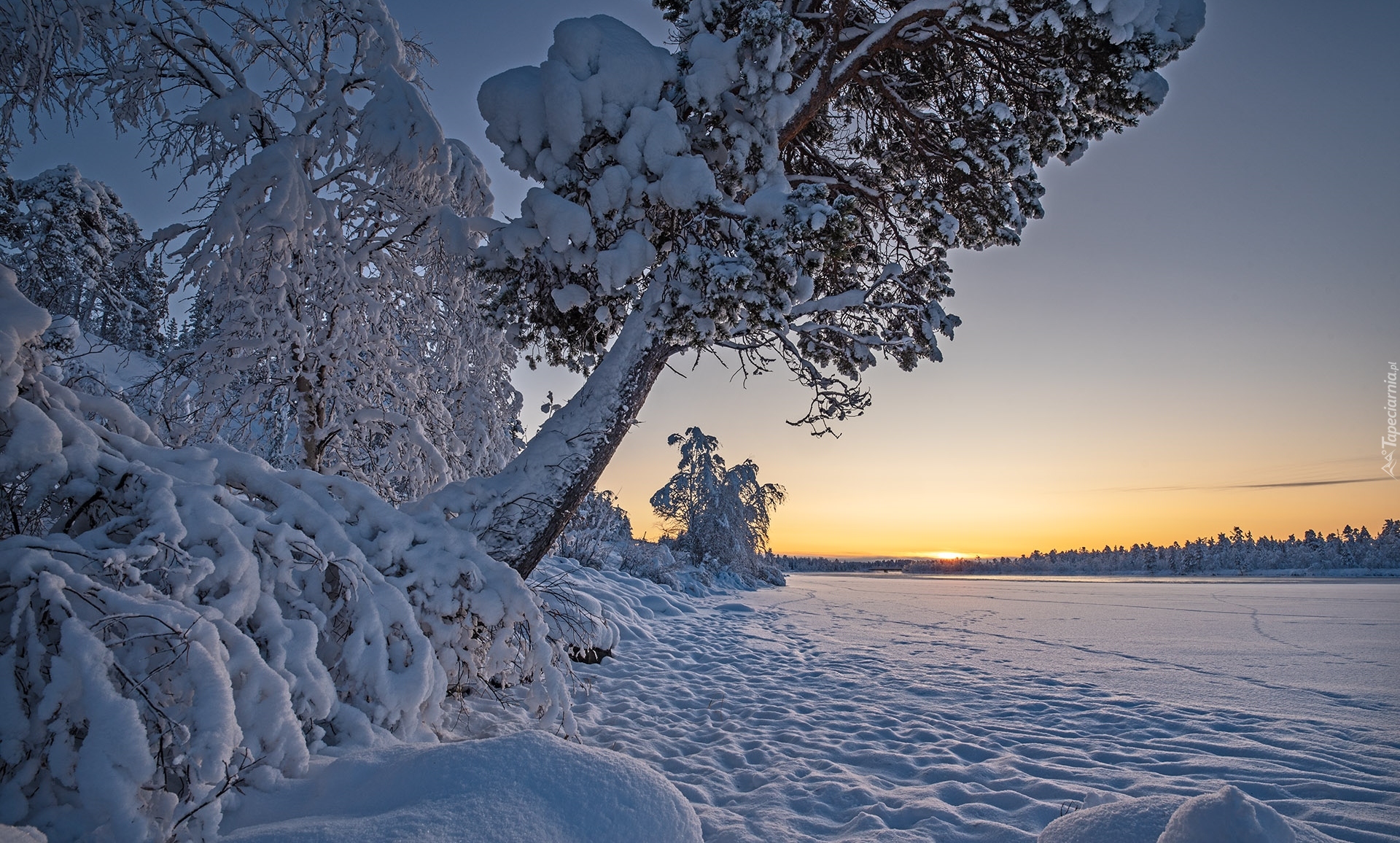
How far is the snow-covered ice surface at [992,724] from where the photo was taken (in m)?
3.04

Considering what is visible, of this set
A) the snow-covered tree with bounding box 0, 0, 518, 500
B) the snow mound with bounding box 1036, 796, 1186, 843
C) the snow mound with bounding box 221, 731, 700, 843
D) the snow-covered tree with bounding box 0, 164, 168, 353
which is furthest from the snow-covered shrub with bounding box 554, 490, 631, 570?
the snow mound with bounding box 1036, 796, 1186, 843

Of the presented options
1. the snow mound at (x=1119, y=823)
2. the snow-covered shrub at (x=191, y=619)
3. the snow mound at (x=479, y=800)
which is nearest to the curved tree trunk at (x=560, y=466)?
the snow-covered shrub at (x=191, y=619)

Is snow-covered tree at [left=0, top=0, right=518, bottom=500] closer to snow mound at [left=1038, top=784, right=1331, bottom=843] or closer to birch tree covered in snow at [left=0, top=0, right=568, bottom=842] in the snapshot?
birch tree covered in snow at [left=0, top=0, right=568, bottom=842]

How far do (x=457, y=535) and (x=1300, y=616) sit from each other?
1687cm

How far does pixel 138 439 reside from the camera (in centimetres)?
297

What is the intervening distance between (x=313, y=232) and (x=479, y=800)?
16.5ft

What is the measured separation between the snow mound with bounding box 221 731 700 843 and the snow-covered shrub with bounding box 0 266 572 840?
0.65ft

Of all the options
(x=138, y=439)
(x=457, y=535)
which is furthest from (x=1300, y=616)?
(x=138, y=439)

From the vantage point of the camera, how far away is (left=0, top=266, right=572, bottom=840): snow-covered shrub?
171 centimetres

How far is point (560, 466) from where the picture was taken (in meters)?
4.60

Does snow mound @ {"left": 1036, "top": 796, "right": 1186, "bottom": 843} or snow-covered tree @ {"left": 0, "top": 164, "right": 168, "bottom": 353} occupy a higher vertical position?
snow-covered tree @ {"left": 0, "top": 164, "right": 168, "bottom": 353}

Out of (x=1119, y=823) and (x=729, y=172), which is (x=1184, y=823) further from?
(x=729, y=172)

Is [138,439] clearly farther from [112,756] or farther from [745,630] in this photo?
[745,630]

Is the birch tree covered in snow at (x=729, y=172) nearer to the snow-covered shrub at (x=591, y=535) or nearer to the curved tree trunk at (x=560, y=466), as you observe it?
the curved tree trunk at (x=560, y=466)
